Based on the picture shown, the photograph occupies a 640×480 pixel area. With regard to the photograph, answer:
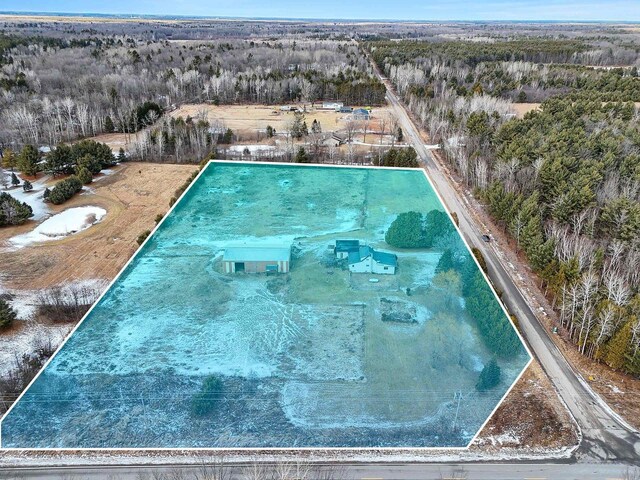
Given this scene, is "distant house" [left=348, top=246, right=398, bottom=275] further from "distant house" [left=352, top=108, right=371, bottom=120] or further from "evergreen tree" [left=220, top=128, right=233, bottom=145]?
"distant house" [left=352, top=108, right=371, bottom=120]

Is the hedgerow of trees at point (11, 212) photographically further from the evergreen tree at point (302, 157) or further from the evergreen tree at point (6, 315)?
the evergreen tree at point (302, 157)

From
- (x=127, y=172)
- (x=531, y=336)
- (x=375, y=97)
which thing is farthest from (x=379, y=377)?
(x=375, y=97)

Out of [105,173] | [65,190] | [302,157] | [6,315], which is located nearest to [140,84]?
[105,173]

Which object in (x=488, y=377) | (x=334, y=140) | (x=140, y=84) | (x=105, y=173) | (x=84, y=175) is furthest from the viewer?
(x=140, y=84)

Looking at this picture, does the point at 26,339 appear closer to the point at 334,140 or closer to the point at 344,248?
the point at 344,248

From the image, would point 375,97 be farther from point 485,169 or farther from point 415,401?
point 415,401

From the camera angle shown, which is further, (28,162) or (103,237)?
(28,162)
